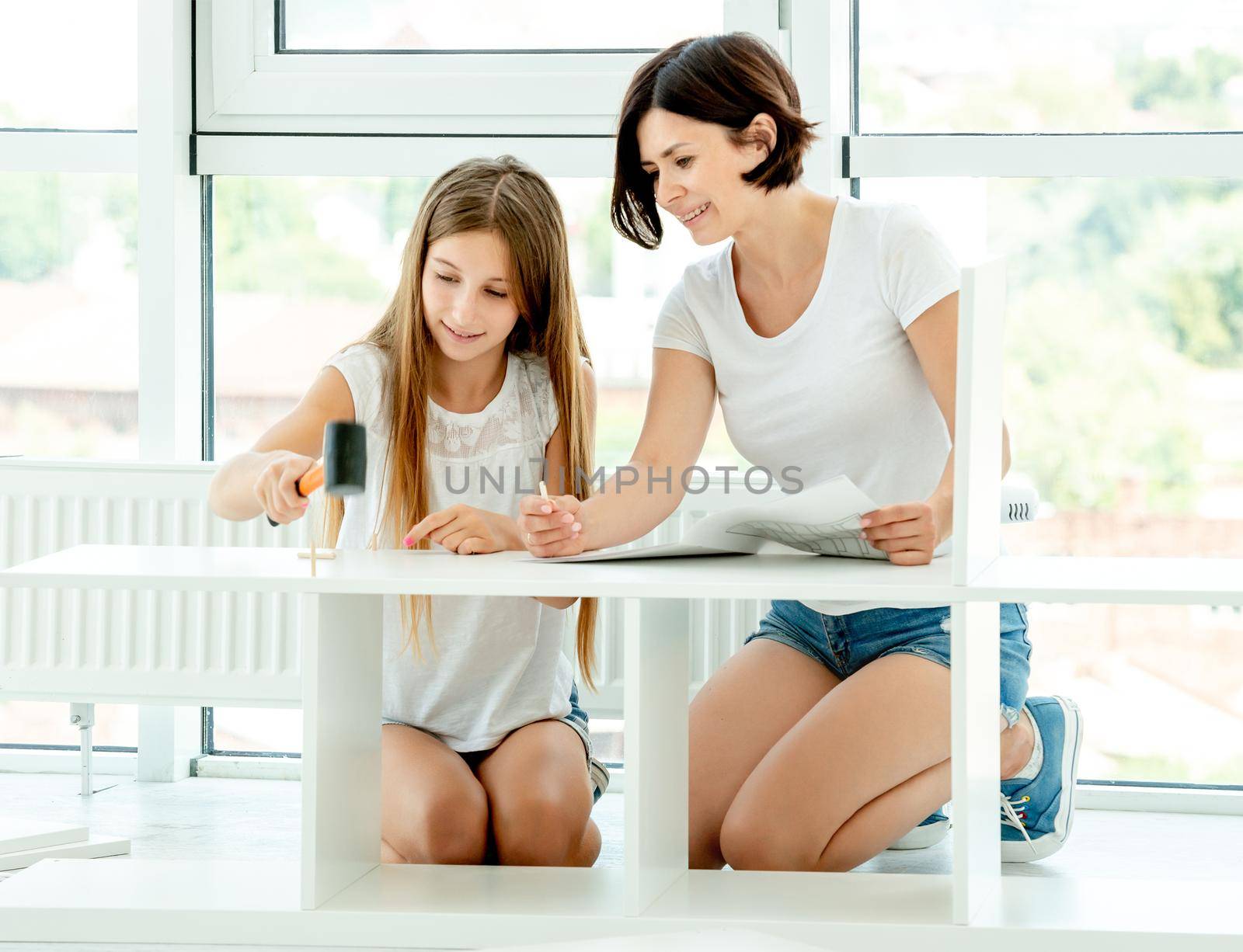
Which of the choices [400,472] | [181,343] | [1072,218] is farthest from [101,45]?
[1072,218]

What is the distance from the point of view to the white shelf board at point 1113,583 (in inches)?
44.6

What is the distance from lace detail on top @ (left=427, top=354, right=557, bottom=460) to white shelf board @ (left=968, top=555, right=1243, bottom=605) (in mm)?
613

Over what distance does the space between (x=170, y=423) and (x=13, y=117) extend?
25.3 inches

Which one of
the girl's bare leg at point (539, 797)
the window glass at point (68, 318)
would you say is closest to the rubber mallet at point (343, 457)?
the girl's bare leg at point (539, 797)

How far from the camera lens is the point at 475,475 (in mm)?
1666

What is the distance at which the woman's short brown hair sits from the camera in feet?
4.98

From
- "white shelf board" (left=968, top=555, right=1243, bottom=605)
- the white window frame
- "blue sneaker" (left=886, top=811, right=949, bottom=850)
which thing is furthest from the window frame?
"white shelf board" (left=968, top=555, right=1243, bottom=605)

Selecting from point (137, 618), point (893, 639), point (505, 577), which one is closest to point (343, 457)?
point (505, 577)

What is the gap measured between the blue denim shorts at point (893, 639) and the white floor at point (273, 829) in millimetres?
320

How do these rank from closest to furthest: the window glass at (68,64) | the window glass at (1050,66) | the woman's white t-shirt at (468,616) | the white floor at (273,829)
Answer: the woman's white t-shirt at (468,616)
the white floor at (273,829)
the window glass at (1050,66)
the window glass at (68,64)

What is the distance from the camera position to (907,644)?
161cm

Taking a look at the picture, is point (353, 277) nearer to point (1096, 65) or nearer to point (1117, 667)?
point (1096, 65)

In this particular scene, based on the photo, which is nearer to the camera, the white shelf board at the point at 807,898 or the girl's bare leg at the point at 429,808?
the white shelf board at the point at 807,898

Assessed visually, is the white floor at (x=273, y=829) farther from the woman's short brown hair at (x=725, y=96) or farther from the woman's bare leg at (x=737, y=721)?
the woman's short brown hair at (x=725, y=96)
